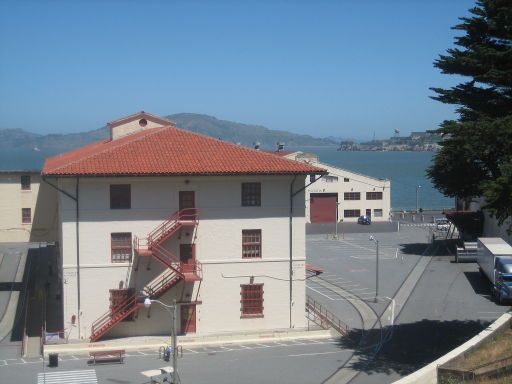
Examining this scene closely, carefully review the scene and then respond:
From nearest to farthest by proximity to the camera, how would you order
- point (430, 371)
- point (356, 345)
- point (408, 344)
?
point (430, 371), point (408, 344), point (356, 345)

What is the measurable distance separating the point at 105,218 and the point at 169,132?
7191 mm

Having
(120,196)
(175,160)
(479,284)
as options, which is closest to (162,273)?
(120,196)

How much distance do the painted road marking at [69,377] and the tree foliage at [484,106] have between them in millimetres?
17534

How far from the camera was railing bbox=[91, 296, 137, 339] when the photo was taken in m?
35.5

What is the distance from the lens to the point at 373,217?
90.2m

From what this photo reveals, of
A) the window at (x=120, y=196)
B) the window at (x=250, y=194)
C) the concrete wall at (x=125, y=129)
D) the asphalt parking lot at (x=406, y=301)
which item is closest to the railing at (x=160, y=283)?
the window at (x=120, y=196)

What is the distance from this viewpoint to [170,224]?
36.2 meters

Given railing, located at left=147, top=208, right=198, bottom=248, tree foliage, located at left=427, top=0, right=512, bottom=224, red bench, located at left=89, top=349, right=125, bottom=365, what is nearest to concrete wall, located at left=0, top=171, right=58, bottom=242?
railing, located at left=147, top=208, right=198, bottom=248

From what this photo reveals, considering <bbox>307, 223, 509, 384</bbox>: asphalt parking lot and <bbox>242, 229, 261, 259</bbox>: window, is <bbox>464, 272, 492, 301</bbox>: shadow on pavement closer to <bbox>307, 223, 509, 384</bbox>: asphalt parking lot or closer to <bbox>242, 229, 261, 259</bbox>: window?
<bbox>307, 223, 509, 384</bbox>: asphalt parking lot

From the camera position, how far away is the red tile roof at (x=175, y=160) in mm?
35500

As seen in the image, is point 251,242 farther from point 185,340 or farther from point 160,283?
point 185,340

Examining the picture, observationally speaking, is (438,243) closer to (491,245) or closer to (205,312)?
(491,245)

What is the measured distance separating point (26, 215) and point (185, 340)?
17.7m

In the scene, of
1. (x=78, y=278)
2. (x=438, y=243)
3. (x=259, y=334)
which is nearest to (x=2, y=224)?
(x=78, y=278)
